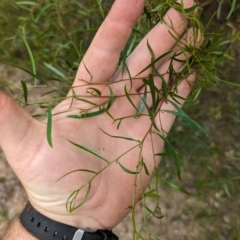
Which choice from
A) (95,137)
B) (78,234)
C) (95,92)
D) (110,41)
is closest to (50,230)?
(78,234)

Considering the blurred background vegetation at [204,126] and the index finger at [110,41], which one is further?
the blurred background vegetation at [204,126]

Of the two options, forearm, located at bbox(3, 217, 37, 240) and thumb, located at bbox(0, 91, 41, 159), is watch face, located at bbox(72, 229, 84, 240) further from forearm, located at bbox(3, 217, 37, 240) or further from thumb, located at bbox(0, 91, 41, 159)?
thumb, located at bbox(0, 91, 41, 159)

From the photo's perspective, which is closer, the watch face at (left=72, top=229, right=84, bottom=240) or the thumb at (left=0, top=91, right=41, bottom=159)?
the thumb at (left=0, top=91, right=41, bottom=159)

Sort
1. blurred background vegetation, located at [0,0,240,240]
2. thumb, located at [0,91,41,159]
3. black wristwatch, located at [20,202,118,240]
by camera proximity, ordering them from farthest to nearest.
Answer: blurred background vegetation, located at [0,0,240,240] → black wristwatch, located at [20,202,118,240] → thumb, located at [0,91,41,159]

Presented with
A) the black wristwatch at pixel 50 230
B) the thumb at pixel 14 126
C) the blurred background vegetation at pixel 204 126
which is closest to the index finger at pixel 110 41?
the thumb at pixel 14 126

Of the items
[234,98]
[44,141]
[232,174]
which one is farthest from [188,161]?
[44,141]

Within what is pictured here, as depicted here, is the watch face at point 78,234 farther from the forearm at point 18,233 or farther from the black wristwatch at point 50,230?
the forearm at point 18,233

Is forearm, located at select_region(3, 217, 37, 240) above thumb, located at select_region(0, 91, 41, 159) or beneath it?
beneath

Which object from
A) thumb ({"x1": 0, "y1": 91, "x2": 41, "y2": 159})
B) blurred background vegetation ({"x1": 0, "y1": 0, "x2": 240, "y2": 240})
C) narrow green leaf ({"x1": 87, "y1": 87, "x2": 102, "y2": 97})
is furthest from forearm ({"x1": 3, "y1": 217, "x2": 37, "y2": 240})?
blurred background vegetation ({"x1": 0, "y1": 0, "x2": 240, "y2": 240})
